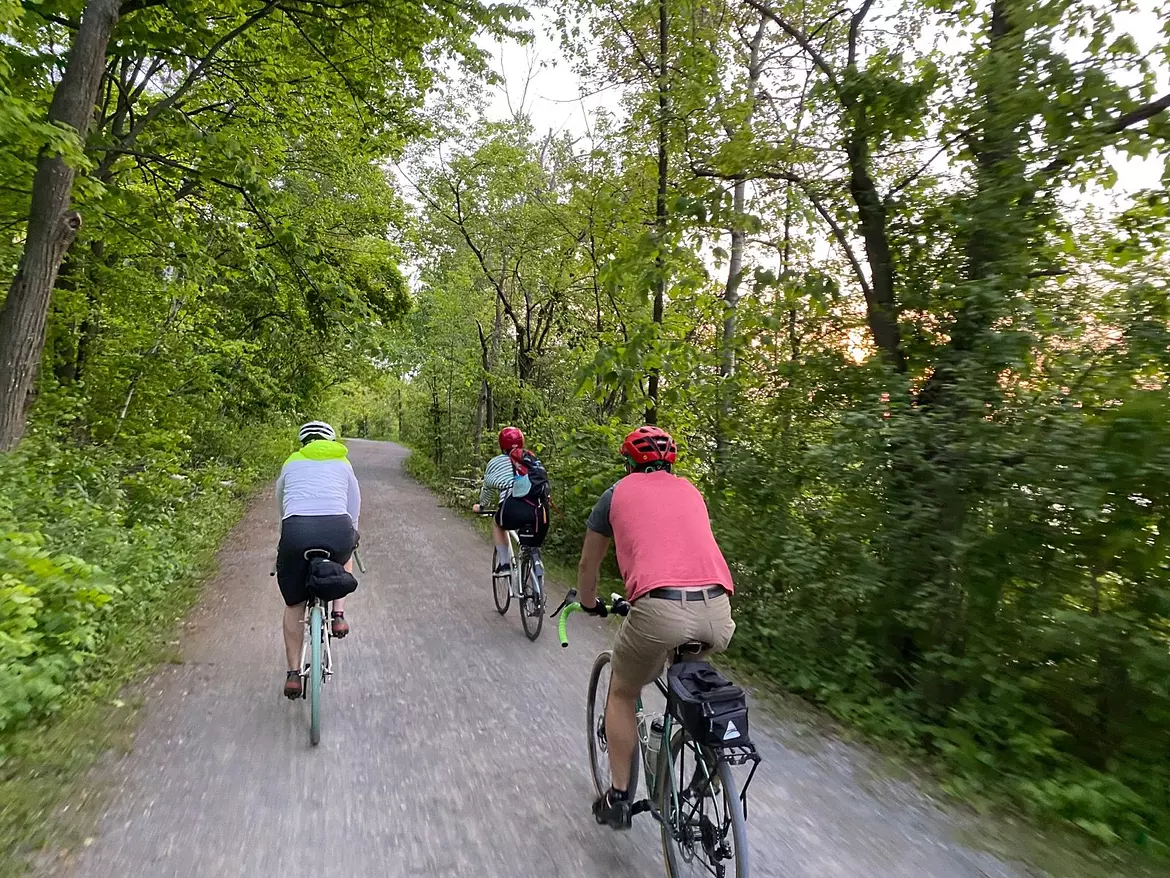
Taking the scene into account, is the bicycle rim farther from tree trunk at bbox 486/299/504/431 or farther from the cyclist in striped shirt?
tree trunk at bbox 486/299/504/431

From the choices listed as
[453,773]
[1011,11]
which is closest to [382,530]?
[453,773]

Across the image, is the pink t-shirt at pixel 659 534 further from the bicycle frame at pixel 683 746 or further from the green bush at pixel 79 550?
the green bush at pixel 79 550

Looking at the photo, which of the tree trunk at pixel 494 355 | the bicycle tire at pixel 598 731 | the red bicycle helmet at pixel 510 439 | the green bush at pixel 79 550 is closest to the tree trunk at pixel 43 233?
the green bush at pixel 79 550

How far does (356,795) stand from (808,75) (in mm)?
8857

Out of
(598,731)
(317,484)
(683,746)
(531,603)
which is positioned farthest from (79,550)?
(683,746)

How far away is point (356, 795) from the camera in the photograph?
145 inches

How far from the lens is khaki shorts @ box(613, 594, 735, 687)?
286 centimetres

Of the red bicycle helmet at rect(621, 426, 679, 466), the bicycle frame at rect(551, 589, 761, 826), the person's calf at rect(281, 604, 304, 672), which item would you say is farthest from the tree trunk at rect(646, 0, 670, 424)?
the bicycle frame at rect(551, 589, 761, 826)

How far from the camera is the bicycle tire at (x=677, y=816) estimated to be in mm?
2459

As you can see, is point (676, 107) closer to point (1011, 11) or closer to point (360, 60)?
point (1011, 11)

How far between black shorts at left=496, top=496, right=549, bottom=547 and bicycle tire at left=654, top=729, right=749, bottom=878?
394 centimetres

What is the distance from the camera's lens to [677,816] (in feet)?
9.52

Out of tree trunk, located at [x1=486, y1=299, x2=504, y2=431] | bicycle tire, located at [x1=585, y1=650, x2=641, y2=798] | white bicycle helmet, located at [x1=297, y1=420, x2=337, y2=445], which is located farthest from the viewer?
tree trunk, located at [x1=486, y1=299, x2=504, y2=431]

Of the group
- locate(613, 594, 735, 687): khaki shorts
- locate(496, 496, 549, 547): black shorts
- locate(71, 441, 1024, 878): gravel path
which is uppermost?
locate(613, 594, 735, 687): khaki shorts
